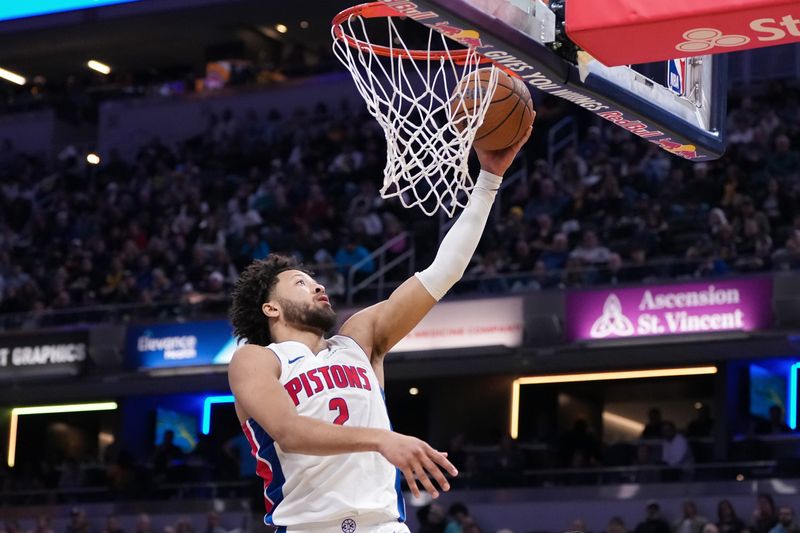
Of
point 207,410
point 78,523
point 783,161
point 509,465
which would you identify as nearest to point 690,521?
point 509,465

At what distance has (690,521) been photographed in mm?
12711

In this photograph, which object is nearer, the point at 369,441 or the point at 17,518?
the point at 369,441

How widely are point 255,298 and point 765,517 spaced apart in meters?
8.33

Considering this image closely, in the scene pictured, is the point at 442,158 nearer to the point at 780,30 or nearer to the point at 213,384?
the point at 780,30

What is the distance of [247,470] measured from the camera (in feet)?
61.0

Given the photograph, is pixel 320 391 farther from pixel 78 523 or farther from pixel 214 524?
pixel 78 523

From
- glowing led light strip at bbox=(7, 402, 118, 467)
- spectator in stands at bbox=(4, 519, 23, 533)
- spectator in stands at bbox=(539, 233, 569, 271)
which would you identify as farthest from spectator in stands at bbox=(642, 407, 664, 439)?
glowing led light strip at bbox=(7, 402, 118, 467)

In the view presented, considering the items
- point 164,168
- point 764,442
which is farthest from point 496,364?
point 164,168

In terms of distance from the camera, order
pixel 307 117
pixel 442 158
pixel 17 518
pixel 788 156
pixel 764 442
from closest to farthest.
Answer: pixel 442 158 < pixel 764 442 < pixel 788 156 < pixel 17 518 < pixel 307 117

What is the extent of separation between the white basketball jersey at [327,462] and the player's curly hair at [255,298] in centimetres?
22

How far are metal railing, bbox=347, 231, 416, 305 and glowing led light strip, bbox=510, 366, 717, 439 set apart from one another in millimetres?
3132

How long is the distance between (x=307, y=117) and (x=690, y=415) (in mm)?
7911

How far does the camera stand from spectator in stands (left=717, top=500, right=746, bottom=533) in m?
12.3

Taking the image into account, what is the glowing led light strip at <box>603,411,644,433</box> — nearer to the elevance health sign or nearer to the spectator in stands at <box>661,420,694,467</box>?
the spectator in stands at <box>661,420,694,467</box>
